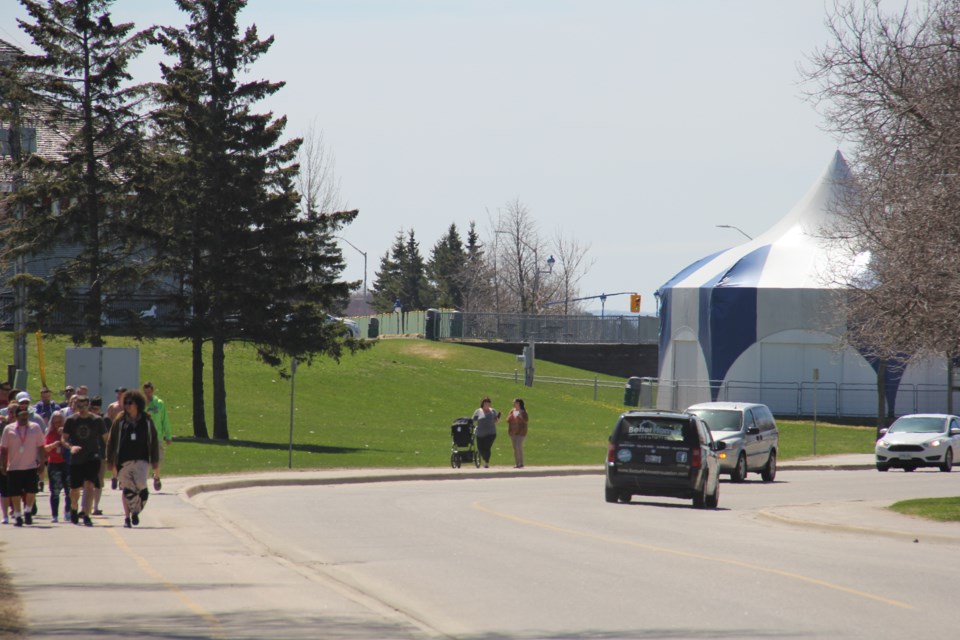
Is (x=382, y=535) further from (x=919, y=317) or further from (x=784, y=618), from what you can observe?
(x=919, y=317)

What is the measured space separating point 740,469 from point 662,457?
9.06m

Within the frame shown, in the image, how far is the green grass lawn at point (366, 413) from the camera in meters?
36.5

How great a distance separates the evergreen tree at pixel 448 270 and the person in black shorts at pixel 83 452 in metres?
105

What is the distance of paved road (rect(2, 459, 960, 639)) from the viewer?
9.95 meters

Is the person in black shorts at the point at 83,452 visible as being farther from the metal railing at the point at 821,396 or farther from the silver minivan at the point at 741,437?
the metal railing at the point at 821,396

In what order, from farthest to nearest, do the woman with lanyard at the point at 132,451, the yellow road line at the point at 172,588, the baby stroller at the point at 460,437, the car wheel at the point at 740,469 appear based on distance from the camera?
the baby stroller at the point at 460,437 → the car wheel at the point at 740,469 → the woman with lanyard at the point at 132,451 → the yellow road line at the point at 172,588

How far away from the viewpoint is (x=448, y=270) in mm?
139875

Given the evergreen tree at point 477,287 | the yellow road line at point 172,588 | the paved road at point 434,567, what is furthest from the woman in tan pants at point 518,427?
the evergreen tree at point 477,287

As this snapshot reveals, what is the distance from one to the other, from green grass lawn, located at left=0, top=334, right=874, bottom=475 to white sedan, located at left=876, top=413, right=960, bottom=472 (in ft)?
16.3

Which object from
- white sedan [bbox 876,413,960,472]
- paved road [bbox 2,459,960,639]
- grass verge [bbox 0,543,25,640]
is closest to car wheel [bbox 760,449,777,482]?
white sedan [bbox 876,413,960,472]

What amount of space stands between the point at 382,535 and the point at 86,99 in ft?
81.0

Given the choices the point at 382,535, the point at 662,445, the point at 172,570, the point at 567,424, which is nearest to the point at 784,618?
the point at 172,570

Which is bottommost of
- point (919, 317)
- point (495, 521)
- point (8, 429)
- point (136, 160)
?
point (495, 521)

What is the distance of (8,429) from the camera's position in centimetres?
1772
